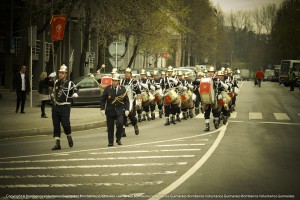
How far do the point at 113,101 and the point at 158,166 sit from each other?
14.9 ft

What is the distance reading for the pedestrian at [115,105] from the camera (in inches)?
656

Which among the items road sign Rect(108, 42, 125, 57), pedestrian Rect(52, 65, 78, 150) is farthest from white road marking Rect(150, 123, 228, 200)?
road sign Rect(108, 42, 125, 57)

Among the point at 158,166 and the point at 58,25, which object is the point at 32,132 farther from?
the point at 58,25

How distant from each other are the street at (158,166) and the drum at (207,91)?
1003 mm

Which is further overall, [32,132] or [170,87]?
[170,87]

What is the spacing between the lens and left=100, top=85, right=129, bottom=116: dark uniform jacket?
1670cm

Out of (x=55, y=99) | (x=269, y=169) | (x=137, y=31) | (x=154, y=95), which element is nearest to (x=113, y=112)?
(x=55, y=99)

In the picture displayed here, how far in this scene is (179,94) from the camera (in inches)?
995

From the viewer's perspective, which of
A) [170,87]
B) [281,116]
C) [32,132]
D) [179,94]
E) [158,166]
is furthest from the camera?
[281,116]

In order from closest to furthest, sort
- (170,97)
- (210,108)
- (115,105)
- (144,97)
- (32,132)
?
1. (115,105)
2. (32,132)
3. (210,108)
4. (170,97)
5. (144,97)

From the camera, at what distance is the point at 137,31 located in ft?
152

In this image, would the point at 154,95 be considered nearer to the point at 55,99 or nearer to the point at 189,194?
the point at 55,99

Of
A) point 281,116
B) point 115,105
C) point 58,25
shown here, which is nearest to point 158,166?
point 115,105

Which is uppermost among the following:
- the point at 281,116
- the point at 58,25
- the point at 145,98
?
the point at 58,25
